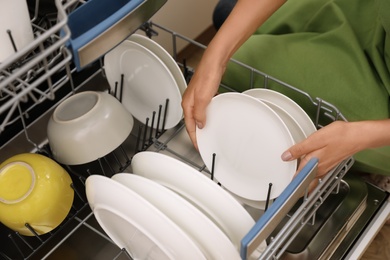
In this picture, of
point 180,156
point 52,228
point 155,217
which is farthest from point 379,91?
point 52,228

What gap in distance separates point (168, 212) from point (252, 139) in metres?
0.18

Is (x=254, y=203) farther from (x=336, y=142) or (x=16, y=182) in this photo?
(x=16, y=182)

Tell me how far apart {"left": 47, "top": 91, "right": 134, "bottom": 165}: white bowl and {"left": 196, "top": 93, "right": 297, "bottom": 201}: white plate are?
0.13 m

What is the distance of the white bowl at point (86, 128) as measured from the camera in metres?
0.83

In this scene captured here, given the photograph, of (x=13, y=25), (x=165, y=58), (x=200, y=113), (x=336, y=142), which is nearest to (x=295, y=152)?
(x=336, y=142)

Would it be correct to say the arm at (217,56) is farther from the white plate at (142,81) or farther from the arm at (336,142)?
the arm at (336,142)

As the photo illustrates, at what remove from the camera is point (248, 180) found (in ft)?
2.74

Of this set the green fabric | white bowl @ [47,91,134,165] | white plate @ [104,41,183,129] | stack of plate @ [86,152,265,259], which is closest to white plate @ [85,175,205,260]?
stack of plate @ [86,152,265,259]

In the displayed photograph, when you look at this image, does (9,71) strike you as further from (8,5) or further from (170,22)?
(170,22)

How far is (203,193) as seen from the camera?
729 millimetres

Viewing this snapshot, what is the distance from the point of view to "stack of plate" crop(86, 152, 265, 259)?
2.20ft

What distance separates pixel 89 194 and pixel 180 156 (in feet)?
0.71

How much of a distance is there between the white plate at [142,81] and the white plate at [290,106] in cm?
13

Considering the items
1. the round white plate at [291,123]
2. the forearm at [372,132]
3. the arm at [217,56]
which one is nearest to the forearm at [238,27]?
the arm at [217,56]
